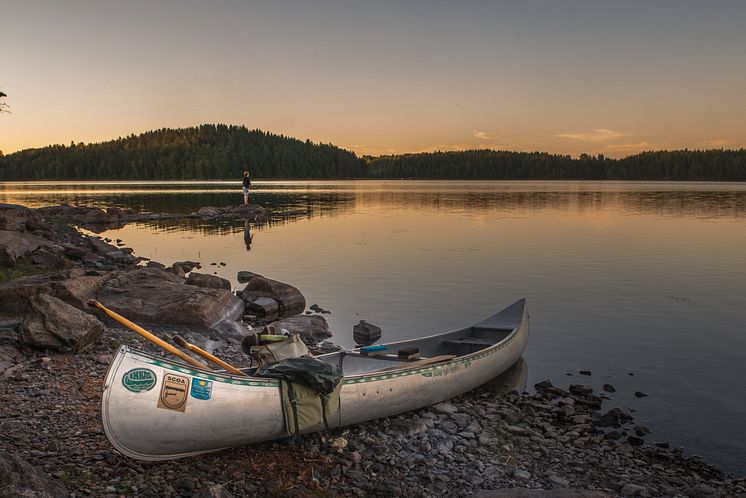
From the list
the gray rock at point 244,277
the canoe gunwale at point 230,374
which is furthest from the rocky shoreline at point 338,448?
the gray rock at point 244,277

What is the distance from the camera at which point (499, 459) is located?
8617mm

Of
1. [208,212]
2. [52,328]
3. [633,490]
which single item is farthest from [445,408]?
[208,212]

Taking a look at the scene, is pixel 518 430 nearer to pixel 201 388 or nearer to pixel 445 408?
pixel 445 408

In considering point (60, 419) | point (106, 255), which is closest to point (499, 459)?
point (60, 419)

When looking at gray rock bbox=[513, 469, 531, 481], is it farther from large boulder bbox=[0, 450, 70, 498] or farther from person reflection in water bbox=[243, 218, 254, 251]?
person reflection in water bbox=[243, 218, 254, 251]

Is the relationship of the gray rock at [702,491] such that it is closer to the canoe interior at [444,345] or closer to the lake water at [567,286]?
the lake water at [567,286]

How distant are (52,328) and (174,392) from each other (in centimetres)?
479

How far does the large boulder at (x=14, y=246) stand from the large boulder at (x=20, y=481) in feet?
54.9

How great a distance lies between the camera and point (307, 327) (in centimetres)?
1577

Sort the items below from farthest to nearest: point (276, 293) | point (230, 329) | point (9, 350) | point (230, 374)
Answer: point (276, 293), point (230, 329), point (9, 350), point (230, 374)

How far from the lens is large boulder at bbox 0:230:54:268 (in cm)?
2006

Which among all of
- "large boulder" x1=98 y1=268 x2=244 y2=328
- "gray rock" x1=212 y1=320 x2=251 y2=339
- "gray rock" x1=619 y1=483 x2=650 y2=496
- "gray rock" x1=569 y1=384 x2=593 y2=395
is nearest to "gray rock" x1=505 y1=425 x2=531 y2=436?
"gray rock" x1=619 y1=483 x2=650 y2=496

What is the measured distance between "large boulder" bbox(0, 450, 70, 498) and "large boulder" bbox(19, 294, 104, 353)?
16.6 feet

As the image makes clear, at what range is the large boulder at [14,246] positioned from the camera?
20062mm
